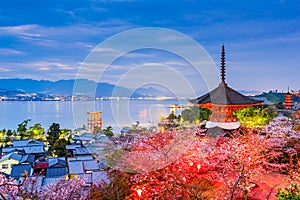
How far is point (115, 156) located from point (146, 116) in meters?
14.2

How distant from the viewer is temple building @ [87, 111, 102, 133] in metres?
29.0

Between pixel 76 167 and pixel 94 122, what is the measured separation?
15530mm

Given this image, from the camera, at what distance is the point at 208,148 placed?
9594 mm

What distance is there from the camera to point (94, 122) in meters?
30.8

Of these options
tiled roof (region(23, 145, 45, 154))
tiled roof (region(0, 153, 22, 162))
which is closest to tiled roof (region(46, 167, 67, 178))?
tiled roof (region(0, 153, 22, 162))

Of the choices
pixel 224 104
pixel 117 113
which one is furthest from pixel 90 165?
pixel 224 104

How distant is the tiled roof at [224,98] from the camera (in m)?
11.7

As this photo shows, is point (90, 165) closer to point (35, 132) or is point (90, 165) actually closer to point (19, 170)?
point (19, 170)

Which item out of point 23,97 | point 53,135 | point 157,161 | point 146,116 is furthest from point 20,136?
point 23,97

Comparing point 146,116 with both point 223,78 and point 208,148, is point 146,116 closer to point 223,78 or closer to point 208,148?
point 223,78

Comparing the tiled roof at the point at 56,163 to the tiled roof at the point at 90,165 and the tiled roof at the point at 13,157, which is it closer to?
the tiled roof at the point at 90,165

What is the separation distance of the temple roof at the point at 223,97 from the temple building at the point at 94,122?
59.5ft

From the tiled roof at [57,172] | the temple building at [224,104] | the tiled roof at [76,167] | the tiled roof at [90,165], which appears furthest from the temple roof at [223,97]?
the tiled roof at [57,172]

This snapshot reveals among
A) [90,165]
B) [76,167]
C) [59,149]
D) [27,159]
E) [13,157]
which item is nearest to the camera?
[76,167]
